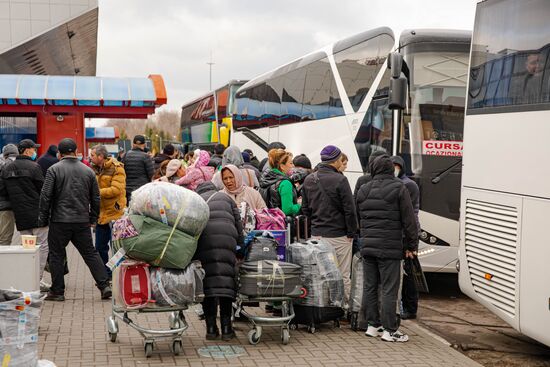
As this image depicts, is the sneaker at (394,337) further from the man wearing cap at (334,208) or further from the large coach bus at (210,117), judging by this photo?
the large coach bus at (210,117)

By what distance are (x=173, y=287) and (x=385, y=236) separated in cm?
219

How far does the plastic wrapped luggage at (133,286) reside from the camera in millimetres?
7062

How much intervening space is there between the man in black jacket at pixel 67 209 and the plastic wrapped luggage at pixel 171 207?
8.85ft

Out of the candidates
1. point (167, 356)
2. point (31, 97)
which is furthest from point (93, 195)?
point (31, 97)

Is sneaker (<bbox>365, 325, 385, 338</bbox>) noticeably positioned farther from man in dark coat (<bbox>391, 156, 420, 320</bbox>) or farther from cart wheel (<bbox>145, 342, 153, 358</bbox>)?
cart wheel (<bbox>145, 342, 153, 358</bbox>)

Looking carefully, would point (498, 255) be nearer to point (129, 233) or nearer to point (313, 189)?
point (313, 189)

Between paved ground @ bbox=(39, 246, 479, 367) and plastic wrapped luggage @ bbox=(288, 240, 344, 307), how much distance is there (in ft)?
1.19

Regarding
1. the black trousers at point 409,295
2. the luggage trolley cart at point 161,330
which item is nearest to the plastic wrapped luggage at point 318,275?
the black trousers at point 409,295

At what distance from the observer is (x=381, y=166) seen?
7.99m

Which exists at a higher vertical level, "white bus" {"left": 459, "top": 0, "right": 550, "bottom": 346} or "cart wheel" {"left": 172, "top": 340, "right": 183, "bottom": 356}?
"white bus" {"left": 459, "top": 0, "right": 550, "bottom": 346}

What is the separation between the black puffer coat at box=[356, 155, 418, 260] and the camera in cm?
786

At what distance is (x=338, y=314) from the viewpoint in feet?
28.0

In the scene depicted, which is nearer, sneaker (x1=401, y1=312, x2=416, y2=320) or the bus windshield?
sneaker (x1=401, y1=312, x2=416, y2=320)

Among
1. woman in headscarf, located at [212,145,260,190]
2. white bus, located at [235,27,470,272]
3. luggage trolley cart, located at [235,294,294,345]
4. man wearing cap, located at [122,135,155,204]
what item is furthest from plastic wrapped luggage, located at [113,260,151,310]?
man wearing cap, located at [122,135,155,204]
